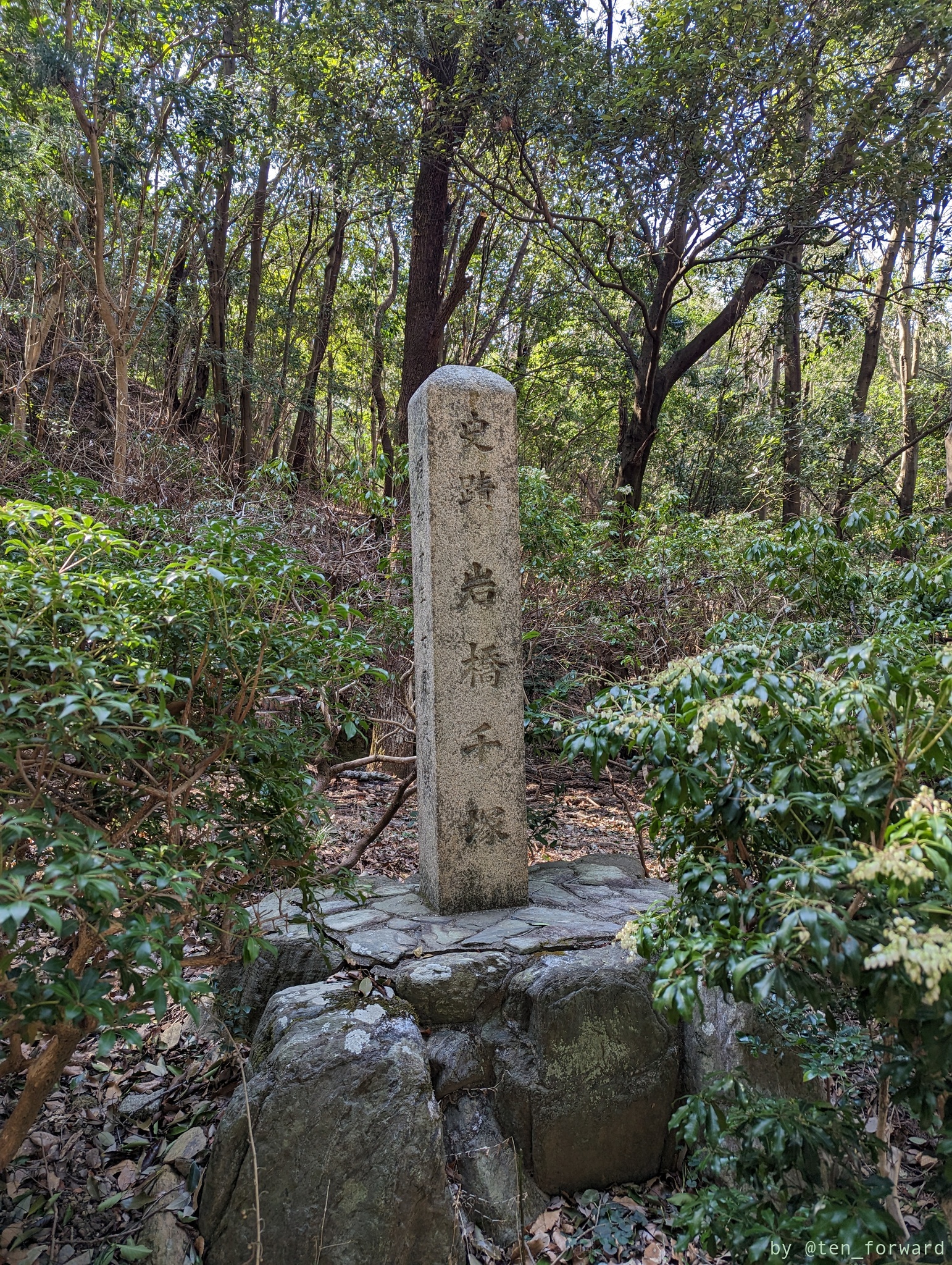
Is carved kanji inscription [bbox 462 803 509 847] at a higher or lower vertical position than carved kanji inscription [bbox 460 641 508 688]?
lower

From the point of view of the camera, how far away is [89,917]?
1.83 m

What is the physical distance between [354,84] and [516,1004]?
752cm

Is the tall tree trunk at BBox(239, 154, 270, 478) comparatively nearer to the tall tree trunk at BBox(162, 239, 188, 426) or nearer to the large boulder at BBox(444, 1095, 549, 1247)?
the tall tree trunk at BBox(162, 239, 188, 426)

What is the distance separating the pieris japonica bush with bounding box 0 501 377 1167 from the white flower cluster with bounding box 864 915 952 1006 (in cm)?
143

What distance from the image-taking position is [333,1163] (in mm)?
2443

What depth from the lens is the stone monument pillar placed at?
139 inches

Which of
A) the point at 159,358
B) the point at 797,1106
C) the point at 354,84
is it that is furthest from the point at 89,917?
the point at 159,358

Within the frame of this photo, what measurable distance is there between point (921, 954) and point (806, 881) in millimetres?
252

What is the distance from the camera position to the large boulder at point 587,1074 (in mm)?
2877

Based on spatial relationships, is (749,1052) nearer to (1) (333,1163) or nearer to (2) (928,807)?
(1) (333,1163)

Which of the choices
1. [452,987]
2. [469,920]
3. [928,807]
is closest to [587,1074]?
[452,987]

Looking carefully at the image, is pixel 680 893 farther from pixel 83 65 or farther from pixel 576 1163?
pixel 83 65

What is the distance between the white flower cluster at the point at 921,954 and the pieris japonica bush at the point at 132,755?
1430 mm

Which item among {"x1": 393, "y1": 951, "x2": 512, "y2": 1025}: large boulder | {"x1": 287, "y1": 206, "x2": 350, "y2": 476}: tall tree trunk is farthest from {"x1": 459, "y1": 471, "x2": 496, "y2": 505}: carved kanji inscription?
{"x1": 287, "y1": 206, "x2": 350, "y2": 476}: tall tree trunk
